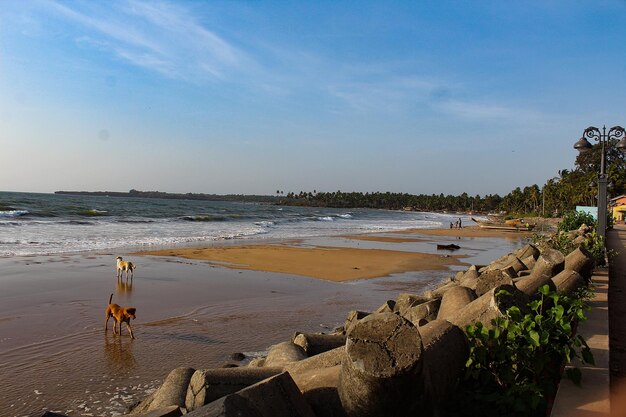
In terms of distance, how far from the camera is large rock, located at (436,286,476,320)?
586 cm

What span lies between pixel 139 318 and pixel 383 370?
7.11 meters

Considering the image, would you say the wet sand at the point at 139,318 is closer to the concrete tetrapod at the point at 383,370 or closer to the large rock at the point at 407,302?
the large rock at the point at 407,302

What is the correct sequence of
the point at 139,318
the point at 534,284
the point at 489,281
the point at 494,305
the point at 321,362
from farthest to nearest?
the point at 139,318 < the point at 489,281 < the point at 534,284 < the point at 321,362 < the point at 494,305

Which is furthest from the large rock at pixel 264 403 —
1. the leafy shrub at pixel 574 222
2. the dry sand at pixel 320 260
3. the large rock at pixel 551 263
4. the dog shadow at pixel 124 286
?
the leafy shrub at pixel 574 222

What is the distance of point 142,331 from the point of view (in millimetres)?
8055

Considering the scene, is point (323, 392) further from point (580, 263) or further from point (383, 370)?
point (580, 263)

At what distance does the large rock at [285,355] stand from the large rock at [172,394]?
89cm

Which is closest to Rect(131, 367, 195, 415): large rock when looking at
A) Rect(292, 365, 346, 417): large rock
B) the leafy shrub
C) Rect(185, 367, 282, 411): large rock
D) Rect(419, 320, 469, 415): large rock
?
Rect(185, 367, 282, 411): large rock

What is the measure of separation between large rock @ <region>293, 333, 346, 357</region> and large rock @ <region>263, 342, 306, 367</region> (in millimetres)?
154

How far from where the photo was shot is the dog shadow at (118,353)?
6388 millimetres

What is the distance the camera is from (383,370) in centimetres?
295

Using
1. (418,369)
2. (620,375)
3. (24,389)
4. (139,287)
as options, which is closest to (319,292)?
(139,287)

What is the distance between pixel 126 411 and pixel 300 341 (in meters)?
1.98

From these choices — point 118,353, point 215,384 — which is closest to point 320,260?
point 118,353
